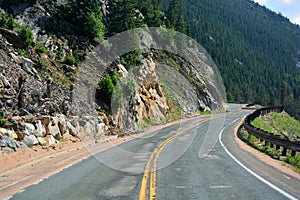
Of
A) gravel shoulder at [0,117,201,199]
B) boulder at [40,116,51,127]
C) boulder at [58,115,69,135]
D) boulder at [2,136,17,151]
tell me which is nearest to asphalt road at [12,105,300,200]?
gravel shoulder at [0,117,201,199]

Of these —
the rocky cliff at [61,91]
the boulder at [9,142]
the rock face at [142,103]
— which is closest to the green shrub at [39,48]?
the rocky cliff at [61,91]

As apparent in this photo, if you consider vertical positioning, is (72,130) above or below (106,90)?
below

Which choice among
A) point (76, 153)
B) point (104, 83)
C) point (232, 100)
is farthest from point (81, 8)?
point (232, 100)

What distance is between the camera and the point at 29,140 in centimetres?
1516

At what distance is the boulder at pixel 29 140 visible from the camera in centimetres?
1496

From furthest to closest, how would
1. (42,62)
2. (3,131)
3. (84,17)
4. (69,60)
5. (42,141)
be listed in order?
(84,17) < (69,60) < (42,62) < (42,141) < (3,131)

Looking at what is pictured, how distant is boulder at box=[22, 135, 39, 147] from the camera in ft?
49.1

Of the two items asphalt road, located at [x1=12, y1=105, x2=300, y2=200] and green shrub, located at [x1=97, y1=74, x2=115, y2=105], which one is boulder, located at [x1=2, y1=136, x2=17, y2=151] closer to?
asphalt road, located at [x1=12, y1=105, x2=300, y2=200]

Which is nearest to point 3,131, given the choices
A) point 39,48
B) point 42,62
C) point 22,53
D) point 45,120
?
point 45,120

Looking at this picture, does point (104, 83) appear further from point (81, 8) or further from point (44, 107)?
point (81, 8)

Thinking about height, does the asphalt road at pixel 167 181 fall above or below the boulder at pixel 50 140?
below

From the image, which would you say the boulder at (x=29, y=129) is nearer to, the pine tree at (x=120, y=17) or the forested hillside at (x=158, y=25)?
the forested hillside at (x=158, y=25)

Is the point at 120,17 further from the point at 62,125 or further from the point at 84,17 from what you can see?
the point at 62,125

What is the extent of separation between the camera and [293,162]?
42.8 feet
